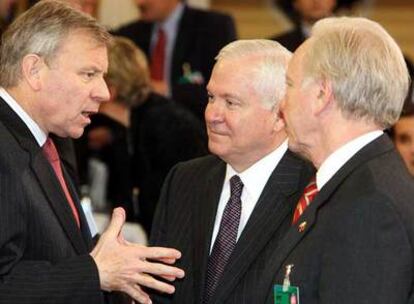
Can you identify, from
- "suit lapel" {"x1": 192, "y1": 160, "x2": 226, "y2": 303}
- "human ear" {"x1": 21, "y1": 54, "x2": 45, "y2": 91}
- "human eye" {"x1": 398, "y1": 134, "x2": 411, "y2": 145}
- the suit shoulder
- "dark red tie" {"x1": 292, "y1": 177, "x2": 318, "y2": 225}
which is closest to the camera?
"dark red tie" {"x1": 292, "y1": 177, "x2": 318, "y2": 225}

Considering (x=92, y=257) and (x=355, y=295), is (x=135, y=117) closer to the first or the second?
(x=92, y=257)

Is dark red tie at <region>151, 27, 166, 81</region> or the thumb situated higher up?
dark red tie at <region>151, 27, 166, 81</region>

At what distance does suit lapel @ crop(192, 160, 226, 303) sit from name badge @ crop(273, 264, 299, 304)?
75 centimetres

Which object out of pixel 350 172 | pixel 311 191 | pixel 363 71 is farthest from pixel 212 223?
pixel 363 71

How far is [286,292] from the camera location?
3.20m

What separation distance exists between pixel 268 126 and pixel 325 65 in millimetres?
920

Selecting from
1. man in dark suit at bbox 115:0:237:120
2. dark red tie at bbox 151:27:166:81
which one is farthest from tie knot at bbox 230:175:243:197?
dark red tie at bbox 151:27:166:81

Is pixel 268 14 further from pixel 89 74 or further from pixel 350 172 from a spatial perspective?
pixel 350 172

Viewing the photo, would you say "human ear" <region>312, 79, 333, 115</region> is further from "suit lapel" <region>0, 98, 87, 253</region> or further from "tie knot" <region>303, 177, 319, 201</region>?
"suit lapel" <region>0, 98, 87, 253</region>

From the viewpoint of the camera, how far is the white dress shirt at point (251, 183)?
159 inches

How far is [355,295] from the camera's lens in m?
3.01

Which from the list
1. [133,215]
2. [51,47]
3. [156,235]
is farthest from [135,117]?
[51,47]

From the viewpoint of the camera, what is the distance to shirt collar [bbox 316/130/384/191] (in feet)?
10.5

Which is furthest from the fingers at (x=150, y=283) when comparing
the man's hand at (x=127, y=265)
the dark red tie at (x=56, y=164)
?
the dark red tie at (x=56, y=164)
